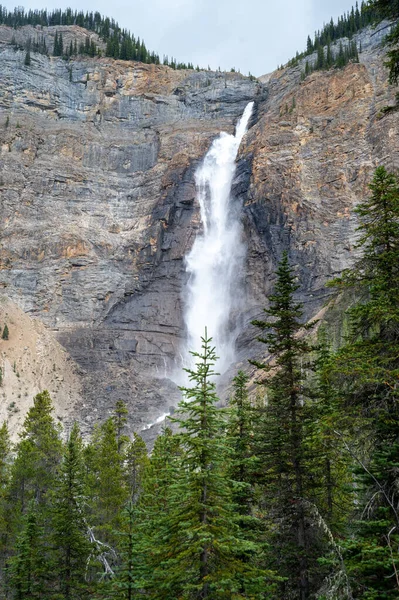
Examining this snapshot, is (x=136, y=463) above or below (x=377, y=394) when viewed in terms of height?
above

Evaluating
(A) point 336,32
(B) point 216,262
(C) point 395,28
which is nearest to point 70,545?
(C) point 395,28

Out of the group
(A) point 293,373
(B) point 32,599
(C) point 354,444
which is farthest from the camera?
(B) point 32,599

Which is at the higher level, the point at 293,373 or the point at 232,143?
the point at 232,143

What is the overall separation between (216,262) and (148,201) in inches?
675

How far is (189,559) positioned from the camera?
30.0 feet

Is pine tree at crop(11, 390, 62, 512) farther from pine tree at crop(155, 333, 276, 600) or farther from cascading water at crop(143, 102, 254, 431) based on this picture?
cascading water at crop(143, 102, 254, 431)

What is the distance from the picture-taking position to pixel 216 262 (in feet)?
249

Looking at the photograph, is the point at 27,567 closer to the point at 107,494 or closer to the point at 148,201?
the point at 107,494

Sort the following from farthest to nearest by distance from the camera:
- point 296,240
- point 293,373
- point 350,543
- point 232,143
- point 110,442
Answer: point 232,143 → point 296,240 → point 110,442 → point 293,373 → point 350,543

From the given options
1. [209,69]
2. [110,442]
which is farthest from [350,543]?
[209,69]

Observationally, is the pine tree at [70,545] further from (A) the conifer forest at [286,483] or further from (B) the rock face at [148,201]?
(B) the rock face at [148,201]

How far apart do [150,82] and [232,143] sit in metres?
29.4

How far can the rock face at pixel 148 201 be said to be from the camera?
67.1m

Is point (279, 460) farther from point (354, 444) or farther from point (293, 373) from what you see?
point (354, 444)
